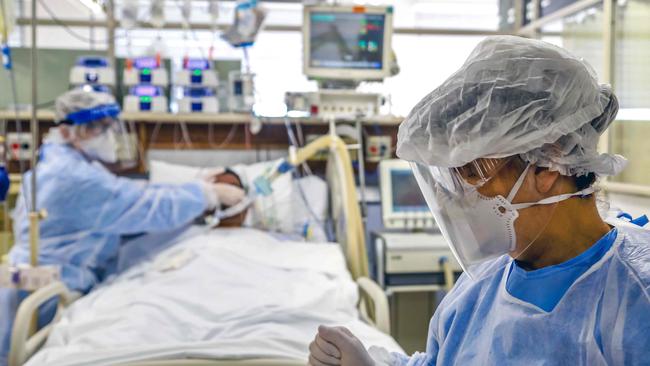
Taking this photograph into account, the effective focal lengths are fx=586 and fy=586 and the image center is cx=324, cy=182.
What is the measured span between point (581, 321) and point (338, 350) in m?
0.48

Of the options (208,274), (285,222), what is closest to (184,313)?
(208,274)

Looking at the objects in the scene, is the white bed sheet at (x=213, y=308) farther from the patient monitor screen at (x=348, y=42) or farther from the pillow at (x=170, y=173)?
the patient monitor screen at (x=348, y=42)

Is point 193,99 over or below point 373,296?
over

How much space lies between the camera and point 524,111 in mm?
871

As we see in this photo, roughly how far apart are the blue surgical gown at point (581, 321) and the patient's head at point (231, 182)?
208 centimetres

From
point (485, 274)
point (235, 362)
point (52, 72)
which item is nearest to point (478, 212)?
point (485, 274)

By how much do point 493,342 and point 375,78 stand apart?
2.30 meters

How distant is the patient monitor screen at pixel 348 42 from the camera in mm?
3070

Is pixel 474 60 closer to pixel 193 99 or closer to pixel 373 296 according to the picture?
pixel 373 296

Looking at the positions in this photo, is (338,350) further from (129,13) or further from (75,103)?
(129,13)

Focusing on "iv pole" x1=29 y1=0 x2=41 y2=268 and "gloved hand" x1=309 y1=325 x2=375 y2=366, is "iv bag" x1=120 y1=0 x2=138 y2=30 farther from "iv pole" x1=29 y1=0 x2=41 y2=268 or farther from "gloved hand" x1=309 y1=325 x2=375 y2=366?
"gloved hand" x1=309 y1=325 x2=375 y2=366

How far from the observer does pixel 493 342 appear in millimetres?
951

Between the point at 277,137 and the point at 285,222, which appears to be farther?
the point at 277,137

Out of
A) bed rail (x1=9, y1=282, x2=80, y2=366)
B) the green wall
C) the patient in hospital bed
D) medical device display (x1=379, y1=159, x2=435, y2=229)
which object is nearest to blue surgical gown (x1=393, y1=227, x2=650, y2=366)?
the patient in hospital bed
